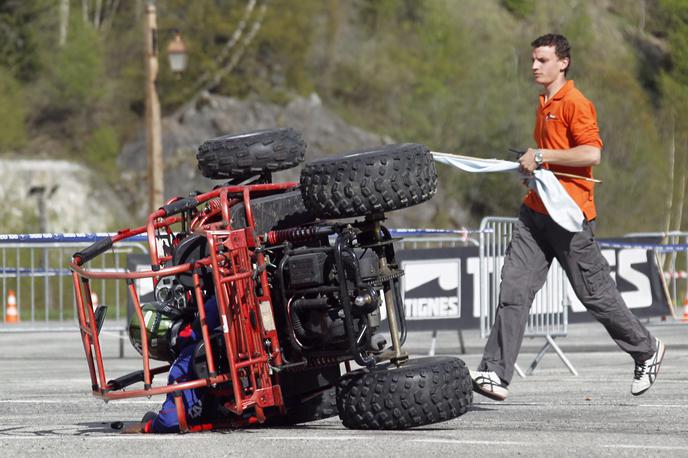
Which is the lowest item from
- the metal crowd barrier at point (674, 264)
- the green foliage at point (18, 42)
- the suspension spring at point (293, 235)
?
the metal crowd barrier at point (674, 264)

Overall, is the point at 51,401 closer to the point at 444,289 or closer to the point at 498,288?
the point at 498,288

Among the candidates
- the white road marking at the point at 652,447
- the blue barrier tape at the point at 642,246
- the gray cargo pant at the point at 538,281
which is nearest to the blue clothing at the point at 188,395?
the gray cargo pant at the point at 538,281

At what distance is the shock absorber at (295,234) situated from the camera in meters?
6.62

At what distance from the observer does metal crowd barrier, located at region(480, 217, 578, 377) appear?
1252 centimetres

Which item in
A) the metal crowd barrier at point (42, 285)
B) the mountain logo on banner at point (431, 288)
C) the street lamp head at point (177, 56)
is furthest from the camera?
the street lamp head at point (177, 56)

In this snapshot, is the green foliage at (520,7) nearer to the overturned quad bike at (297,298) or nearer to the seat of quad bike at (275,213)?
the seat of quad bike at (275,213)

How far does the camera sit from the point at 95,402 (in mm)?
9047

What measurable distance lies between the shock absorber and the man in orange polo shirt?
57.2 inches

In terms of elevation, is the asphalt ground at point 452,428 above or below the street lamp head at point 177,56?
below

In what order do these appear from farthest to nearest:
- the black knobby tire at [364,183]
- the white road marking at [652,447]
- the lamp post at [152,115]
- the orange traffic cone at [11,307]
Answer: the lamp post at [152,115] → the orange traffic cone at [11,307] → the black knobby tire at [364,183] → the white road marking at [652,447]

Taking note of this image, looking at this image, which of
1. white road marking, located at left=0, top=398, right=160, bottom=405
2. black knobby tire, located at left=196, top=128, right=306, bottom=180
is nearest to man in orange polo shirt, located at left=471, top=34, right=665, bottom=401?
black knobby tire, located at left=196, top=128, right=306, bottom=180

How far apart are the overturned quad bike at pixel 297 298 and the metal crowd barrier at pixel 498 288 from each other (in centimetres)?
534

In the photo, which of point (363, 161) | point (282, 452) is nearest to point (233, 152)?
point (363, 161)

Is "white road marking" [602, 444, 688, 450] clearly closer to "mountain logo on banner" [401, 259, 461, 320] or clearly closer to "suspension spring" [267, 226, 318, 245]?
"suspension spring" [267, 226, 318, 245]
